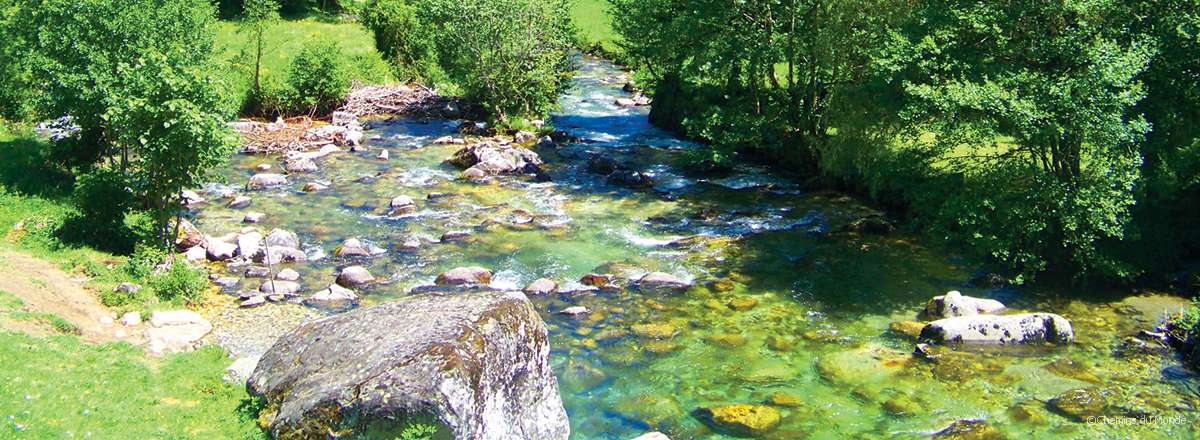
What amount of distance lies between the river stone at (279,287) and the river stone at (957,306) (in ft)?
51.6

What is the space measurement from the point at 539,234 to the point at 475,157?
975cm

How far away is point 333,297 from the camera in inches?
867

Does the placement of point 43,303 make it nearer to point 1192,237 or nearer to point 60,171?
point 60,171

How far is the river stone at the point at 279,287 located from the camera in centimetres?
2227

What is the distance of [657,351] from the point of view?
63.1 ft

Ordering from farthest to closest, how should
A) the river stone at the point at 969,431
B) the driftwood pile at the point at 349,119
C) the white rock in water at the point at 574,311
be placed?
the driftwood pile at the point at 349,119 < the white rock in water at the point at 574,311 < the river stone at the point at 969,431

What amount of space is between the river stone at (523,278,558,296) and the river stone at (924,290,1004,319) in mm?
9246

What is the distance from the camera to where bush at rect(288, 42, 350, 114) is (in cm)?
4516

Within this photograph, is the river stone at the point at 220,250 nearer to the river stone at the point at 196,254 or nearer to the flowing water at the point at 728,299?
the river stone at the point at 196,254

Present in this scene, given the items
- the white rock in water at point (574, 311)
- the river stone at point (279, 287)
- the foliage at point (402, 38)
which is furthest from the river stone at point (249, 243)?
the foliage at point (402, 38)

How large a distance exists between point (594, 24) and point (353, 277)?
167 ft

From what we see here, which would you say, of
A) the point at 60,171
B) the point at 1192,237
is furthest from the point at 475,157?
the point at 1192,237

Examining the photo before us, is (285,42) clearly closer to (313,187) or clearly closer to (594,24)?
(313,187)

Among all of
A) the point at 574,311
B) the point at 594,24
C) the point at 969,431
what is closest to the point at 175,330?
the point at 574,311
